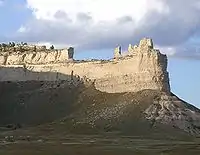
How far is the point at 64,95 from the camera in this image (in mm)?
111562

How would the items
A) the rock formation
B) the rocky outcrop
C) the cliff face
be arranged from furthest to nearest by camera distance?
the cliff face → the rock formation → the rocky outcrop

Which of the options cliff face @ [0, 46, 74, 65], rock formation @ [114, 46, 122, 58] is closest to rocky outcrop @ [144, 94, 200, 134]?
rock formation @ [114, 46, 122, 58]

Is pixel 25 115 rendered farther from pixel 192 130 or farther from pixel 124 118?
pixel 192 130

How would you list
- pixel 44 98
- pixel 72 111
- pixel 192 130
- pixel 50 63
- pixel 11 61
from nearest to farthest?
pixel 192 130 < pixel 72 111 < pixel 44 98 < pixel 50 63 < pixel 11 61

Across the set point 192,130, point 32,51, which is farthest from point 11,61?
point 192,130

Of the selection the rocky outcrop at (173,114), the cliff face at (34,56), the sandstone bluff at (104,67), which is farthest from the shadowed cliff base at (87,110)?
the cliff face at (34,56)

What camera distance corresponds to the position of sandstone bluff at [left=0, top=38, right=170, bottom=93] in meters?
105

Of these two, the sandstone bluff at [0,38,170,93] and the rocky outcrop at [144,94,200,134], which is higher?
the sandstone bluff at [0,38,170,93]

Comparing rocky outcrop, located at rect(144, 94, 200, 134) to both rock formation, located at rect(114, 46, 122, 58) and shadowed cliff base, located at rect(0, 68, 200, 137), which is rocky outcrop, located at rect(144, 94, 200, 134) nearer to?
shadowed cliff base, located at rect(0, 68, 200, 137)

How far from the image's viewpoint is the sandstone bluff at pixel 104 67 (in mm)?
104688

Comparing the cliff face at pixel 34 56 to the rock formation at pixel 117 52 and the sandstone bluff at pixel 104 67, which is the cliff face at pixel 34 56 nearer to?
the sandstone bluff at pixel 104 67

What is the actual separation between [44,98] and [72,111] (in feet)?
30.6

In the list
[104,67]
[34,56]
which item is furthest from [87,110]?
[34,56]

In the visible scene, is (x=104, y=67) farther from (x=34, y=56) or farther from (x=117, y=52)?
(x=34, y=56)
